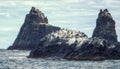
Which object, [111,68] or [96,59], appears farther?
[96,59]

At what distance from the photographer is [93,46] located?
642 feet

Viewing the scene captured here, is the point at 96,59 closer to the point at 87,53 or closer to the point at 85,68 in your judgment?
the point at 87,53

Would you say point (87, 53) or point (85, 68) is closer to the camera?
point (85, 68)

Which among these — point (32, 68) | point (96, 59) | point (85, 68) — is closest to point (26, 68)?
point (32, 68)

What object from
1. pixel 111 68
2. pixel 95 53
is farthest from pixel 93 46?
pixel 111 68

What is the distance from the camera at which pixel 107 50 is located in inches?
7731

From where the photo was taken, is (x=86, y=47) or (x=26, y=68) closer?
(x=26, y=68)

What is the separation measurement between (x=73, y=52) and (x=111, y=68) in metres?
62.3

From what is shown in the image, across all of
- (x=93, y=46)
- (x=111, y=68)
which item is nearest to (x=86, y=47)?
(x=93, y=46)

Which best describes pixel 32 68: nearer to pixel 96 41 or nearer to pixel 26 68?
pixel 26 68

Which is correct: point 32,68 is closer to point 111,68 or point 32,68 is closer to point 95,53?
point 111,68

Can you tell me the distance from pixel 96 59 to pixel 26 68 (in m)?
64.0

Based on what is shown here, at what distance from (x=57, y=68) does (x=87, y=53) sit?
60.4 m

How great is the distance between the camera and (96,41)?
199500 mm
